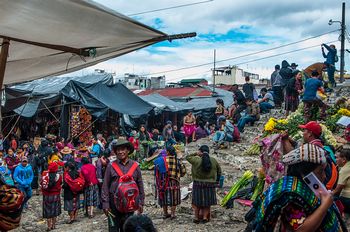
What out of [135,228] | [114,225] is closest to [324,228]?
[135,228]

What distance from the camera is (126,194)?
4.71 m

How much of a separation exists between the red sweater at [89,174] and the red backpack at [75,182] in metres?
0.11

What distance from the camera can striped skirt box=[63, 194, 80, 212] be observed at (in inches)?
350

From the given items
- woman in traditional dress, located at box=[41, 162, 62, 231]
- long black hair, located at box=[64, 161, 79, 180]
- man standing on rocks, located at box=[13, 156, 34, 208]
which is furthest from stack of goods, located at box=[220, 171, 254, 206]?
man standing on rocks, located at box=[13, 156, 34, 208]

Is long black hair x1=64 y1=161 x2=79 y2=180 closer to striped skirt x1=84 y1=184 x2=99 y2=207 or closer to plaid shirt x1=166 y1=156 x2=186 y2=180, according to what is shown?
striped skirt x1=84 y1=184 x2=99 y2=207

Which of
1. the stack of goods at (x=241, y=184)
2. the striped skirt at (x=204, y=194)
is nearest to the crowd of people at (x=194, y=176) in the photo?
the striped skirt at (x=204, y=194)

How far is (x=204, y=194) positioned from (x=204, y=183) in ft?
0.72

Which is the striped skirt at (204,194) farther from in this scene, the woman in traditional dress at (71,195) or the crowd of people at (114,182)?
the woman in traditional dress at (71,195)

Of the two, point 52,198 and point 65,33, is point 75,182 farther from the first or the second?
point 65,33

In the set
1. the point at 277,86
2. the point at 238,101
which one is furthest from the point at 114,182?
the point at 277,86

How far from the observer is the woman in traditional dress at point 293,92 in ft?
42.6

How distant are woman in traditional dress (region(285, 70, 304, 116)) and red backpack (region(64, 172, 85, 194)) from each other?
25.4 ft

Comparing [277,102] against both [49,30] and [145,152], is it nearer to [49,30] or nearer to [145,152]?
[145,152]

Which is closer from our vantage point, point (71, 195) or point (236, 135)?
point (71, 195)
